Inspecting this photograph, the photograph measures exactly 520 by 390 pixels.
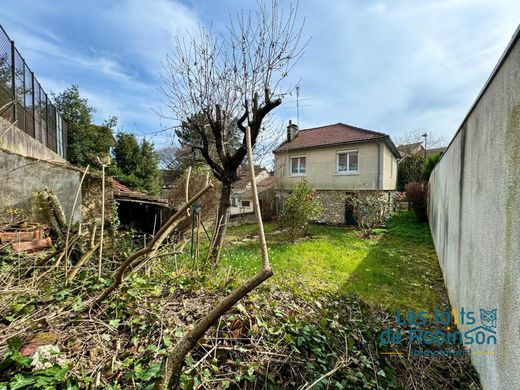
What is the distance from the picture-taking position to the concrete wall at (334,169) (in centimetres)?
1441

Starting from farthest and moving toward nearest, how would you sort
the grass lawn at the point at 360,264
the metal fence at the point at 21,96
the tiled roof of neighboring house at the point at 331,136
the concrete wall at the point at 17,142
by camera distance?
the tiled roof of neighboring house at the point at 331,136 < the metal fence at the point at 21,96 < the grass lawn at the point at 360,264 < the concrete wall at the point at 17,142

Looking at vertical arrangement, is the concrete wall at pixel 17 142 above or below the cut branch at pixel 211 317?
above

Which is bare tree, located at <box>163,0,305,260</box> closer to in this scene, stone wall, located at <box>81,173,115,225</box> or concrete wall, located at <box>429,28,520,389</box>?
stone wall, located at <box>81,173,115,225</box>

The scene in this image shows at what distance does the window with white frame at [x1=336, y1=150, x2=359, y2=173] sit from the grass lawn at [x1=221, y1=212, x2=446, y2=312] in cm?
452

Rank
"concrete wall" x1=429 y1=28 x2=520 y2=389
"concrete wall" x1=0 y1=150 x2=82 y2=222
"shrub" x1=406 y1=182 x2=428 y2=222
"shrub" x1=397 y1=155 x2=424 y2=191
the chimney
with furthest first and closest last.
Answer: "shrub" x1=397 y1=155 x2=424 y2=191 < the chimney < "shrub" x1=406 y1=182 x2=428 y2=222 < "concrete wall" x1=0 y1=150 x2=82 y2=222 < "concrete wall" x1=429 y1=28 x2=520 y2=389

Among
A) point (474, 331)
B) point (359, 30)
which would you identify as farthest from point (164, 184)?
point (474, 331)

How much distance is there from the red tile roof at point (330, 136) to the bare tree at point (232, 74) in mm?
9592

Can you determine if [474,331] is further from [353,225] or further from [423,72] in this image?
[353,225]

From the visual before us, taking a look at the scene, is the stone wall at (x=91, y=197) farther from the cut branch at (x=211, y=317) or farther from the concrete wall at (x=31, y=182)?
Answer: the cut branch at (x=211, y=317)

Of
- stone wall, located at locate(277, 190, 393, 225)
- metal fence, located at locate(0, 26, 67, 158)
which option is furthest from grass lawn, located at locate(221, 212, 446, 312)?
metal fence, located at locate(0, 26, 67, 158)

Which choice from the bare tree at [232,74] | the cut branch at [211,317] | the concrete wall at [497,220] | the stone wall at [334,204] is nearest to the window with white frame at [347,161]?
the stone wall at [334,204]

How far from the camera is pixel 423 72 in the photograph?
24.5 feet

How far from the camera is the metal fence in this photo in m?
5.70

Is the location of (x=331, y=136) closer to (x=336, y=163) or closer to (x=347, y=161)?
(x=336, y=163)
